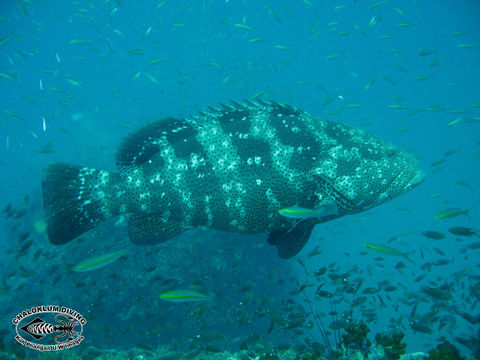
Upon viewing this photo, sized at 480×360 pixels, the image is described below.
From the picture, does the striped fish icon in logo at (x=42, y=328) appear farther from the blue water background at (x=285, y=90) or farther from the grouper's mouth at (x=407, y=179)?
the grouper's mouth at (x=407, y=179)

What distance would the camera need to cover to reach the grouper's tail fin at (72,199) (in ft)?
11.6

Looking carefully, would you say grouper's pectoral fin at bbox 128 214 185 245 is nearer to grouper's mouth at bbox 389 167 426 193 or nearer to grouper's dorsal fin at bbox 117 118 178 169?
grouper's dorsal fin at bbox 117 118 178 169

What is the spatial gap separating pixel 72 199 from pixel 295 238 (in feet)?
10.3

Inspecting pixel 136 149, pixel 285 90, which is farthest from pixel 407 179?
pixel 285 90

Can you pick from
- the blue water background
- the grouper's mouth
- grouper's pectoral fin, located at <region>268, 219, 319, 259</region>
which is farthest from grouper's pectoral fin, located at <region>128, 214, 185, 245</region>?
the blue water background

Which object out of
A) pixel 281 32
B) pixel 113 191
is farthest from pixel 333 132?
pixel 281 32

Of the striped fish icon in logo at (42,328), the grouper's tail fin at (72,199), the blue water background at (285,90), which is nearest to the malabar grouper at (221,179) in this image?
the grouper's tail fin at (72,199)

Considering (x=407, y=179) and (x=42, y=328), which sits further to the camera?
(x=42, y=328)

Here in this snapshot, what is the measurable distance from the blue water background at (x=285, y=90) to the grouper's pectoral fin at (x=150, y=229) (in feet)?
17.4

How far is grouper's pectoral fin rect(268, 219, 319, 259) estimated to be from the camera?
154 inches

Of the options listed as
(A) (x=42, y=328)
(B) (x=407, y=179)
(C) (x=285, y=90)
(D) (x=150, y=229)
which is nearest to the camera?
(D) (x=150, y=229)

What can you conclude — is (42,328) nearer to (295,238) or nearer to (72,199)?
(72,199)

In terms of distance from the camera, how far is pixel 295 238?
3980 mm

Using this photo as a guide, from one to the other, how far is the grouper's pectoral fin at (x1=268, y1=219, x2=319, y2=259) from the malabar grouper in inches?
0.8
